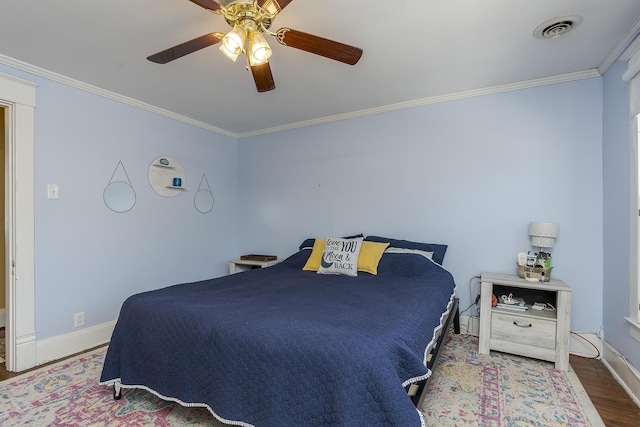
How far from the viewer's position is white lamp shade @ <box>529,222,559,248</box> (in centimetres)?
251

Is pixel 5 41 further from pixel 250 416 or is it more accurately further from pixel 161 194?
pixel 250 416

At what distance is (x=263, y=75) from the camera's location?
1.96 metres

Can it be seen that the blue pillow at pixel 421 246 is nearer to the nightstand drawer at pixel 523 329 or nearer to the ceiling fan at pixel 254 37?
the nightstand drawer at pixel 523 329

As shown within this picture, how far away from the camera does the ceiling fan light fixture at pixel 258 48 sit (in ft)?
5.21

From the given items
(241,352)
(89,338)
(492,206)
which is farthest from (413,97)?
(89,338)

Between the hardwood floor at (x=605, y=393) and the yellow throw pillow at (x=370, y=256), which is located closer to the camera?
the hardwood floor at (x=605, y=393)

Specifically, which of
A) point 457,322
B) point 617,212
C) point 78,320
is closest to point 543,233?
point 617,212

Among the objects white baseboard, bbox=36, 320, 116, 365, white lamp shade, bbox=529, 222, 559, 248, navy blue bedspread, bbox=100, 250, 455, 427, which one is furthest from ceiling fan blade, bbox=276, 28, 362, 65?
white baseboard, bbox=36, 320, 116, 365

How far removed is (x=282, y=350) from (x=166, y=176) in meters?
2.89

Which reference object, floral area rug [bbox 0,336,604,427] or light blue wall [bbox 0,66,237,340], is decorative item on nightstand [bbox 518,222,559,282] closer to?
floral area rug [bbox 0,336,604,427]

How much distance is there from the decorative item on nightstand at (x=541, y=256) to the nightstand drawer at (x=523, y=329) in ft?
1.11

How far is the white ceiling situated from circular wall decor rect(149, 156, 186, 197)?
25.5 inches

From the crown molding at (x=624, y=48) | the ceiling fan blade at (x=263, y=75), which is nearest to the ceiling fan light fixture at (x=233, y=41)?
the ceiling fan blade at (x=263, y=75)

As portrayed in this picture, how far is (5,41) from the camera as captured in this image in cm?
213
